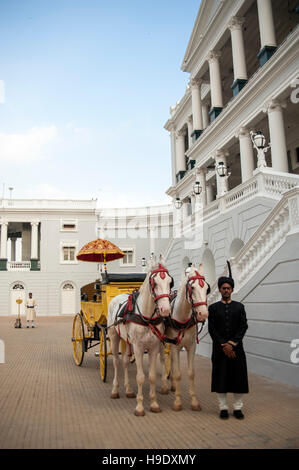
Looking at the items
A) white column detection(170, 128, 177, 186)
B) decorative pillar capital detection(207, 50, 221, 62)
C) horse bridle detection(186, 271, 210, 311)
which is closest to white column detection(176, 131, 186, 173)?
white column detection(170, 128, 177, 186)

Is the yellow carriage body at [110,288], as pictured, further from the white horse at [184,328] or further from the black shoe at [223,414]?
the black shoe at [223,414]

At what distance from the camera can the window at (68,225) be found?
36562mm

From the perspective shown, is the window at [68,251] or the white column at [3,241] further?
the window at [68,251]

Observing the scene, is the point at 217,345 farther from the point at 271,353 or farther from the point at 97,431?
the point at 271,353

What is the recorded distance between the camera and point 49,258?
35.9 metres

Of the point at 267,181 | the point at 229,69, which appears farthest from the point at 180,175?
the point at 267,181

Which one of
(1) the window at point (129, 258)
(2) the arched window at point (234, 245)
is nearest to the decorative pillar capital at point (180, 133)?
(1) the window at point (129, 258)

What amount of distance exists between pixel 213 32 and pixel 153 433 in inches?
757

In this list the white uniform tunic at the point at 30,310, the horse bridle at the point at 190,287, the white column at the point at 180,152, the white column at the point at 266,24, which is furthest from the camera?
the white column at the point at 180,152

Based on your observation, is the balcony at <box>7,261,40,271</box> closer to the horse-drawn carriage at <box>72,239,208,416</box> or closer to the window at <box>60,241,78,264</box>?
the window at <box>60,241,78,264</box>

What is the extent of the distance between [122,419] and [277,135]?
40.4ft

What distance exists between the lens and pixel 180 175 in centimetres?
2783

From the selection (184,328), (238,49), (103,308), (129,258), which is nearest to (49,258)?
(129,258)

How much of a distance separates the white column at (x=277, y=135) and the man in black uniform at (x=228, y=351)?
1014 centimetres
